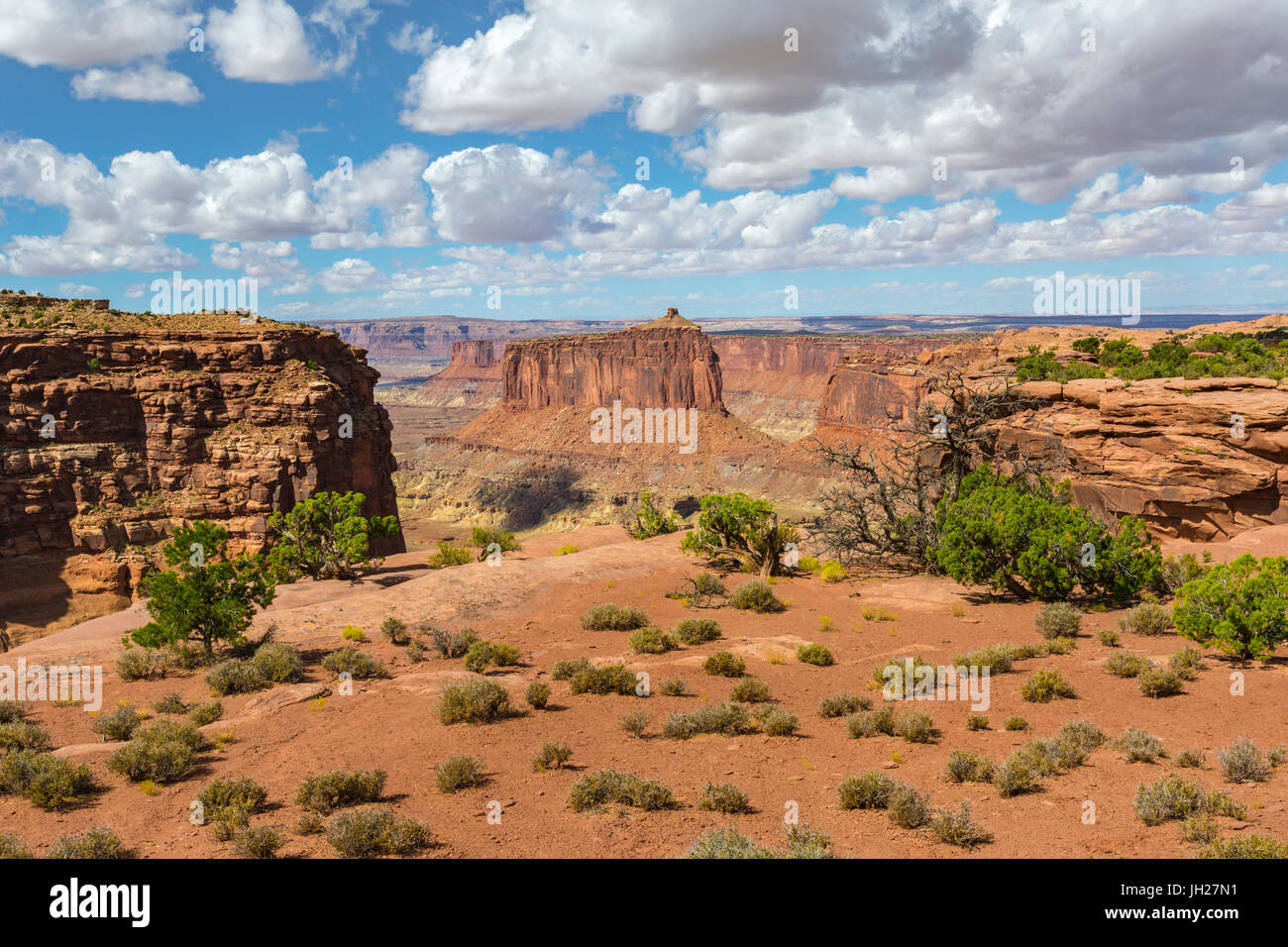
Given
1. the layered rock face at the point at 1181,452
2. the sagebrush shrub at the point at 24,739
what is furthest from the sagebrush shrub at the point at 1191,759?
the sagebrush shrub at the point at 24,739

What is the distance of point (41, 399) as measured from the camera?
38.9 m

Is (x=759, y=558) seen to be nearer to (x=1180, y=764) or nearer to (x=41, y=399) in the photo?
(x=1180, y=764)

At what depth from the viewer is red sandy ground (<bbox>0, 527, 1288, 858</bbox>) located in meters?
9.57

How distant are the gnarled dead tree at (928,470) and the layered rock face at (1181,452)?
1578 mm

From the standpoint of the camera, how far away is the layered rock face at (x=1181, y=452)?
72.6 ft

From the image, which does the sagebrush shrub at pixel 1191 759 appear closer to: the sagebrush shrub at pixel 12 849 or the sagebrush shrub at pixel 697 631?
the sagebrush shrub at pixel 697 631

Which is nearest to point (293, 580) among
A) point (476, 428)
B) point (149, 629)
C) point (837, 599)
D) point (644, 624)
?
point (149, 629)

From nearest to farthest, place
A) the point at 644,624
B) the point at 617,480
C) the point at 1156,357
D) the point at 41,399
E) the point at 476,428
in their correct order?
the point at 644,624 < the point at 1156,357 < the point at 41,399 < the point at 617,480 < the point at 476,428

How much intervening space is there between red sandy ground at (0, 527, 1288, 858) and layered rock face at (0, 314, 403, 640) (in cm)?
1813

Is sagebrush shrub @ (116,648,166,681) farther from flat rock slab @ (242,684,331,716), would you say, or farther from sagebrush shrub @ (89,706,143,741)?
flat rock slab @ (242,684,331,716)

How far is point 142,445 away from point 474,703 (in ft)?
123

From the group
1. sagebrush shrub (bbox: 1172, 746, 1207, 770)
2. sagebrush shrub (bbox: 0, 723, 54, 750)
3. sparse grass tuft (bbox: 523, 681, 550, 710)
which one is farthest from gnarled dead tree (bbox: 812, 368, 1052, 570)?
sagebrush shrub (bbox: 0, 723, 54, 750)
